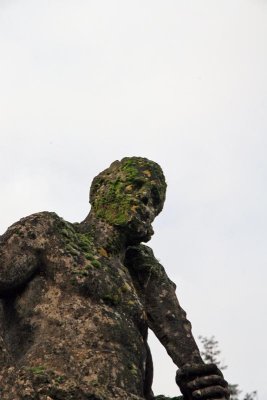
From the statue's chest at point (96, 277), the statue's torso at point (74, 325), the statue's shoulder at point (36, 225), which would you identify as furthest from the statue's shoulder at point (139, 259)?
the statue's shoulder at point (36, 225)

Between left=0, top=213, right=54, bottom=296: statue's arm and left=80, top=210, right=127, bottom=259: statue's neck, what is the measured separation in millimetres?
945

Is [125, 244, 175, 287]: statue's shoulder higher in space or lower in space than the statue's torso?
higher

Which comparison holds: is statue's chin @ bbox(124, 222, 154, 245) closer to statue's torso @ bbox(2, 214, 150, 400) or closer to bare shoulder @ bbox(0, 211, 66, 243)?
statue's torso @ bbox(2, 214, 150, 400)

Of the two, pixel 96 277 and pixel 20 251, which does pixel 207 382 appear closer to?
pixel 96 277

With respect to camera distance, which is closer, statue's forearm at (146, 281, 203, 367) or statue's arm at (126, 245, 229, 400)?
statue's arm at (126, 245, 229, 400)

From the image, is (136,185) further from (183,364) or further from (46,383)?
(46,383)

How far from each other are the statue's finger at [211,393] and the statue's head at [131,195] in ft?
7.12

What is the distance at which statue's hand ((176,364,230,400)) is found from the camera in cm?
852

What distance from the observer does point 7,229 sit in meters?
8.85

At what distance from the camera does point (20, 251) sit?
28.2ft

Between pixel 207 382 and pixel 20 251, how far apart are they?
8.08ft

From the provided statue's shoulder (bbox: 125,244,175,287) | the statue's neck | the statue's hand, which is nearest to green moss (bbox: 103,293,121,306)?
the statue's neck

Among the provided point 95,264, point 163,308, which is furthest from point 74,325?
point 163,308

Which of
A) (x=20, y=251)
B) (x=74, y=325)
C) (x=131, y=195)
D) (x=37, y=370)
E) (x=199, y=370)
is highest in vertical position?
(x=131, y=195)
